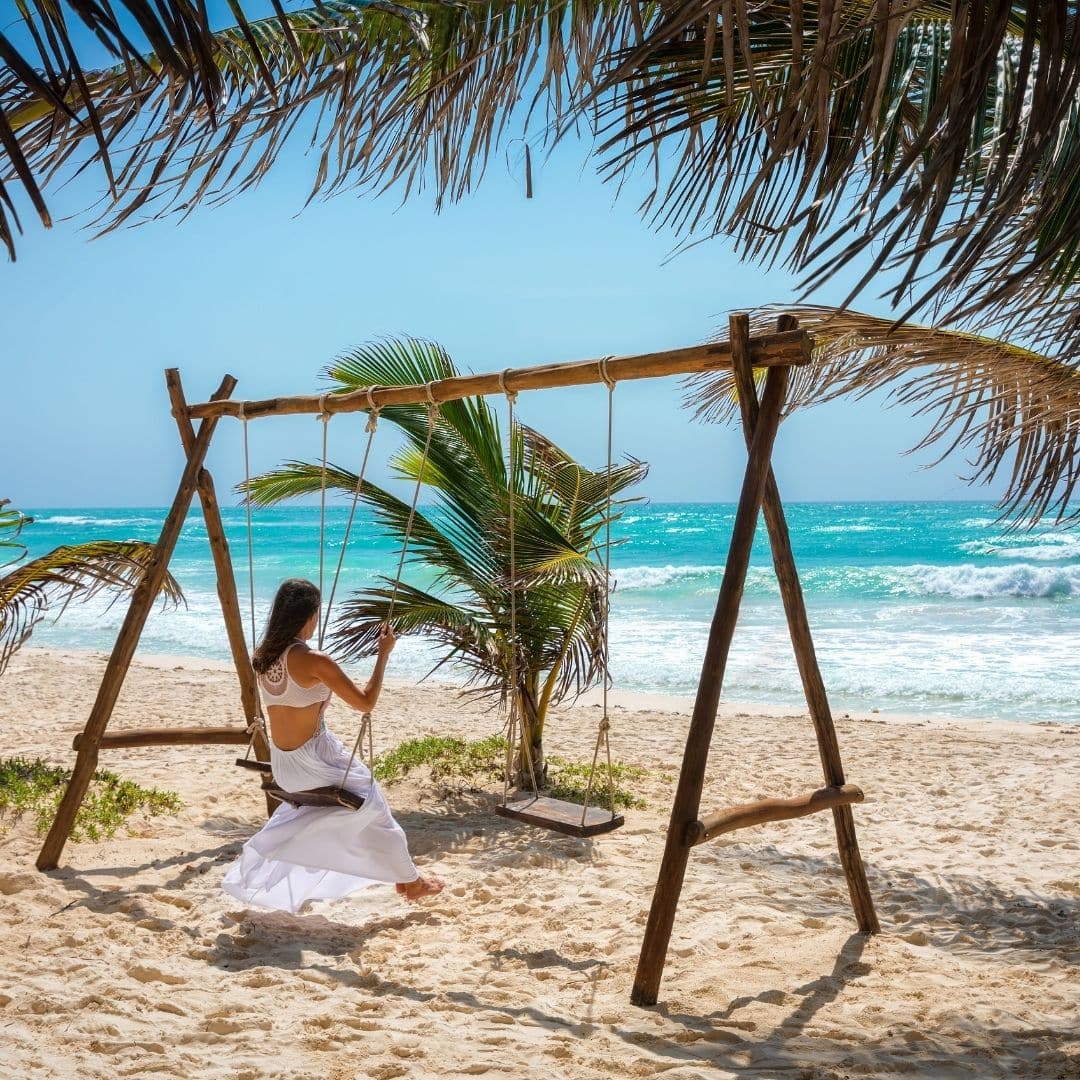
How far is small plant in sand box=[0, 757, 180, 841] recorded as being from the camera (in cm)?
500

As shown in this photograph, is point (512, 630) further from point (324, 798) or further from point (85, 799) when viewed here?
point (85, 799)

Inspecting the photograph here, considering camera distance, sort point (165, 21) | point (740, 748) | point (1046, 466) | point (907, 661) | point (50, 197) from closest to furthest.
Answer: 1. point (165, 21)
2. point (50, 197)
3. point (1046, 466)
4. point (740, 748)
5. point (907, 661)

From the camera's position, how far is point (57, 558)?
4.95m

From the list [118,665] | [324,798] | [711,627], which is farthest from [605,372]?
[118,665]

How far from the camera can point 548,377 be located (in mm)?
3965

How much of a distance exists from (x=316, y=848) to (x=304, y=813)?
0.17m

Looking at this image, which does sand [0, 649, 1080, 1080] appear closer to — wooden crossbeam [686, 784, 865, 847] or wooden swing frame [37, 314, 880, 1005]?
wooden swing frame [37, 314, 880, 1005]

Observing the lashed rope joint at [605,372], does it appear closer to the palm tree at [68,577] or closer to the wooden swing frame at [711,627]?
the wooden swing frame at [711,627]

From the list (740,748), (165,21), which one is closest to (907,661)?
Result: (740,748)

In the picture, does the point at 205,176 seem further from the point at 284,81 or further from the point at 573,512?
the point at 573,512

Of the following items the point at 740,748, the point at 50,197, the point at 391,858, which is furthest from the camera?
the point at 740,748

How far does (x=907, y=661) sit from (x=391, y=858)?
1111 cm

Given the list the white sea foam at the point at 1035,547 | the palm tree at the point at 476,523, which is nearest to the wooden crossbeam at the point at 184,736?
the palm tree at the point at 476,523

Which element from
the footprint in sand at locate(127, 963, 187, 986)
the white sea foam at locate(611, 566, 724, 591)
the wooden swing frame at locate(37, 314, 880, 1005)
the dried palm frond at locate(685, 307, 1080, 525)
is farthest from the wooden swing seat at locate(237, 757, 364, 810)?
the white sea foam at locate(611, 566, 724, 591)
